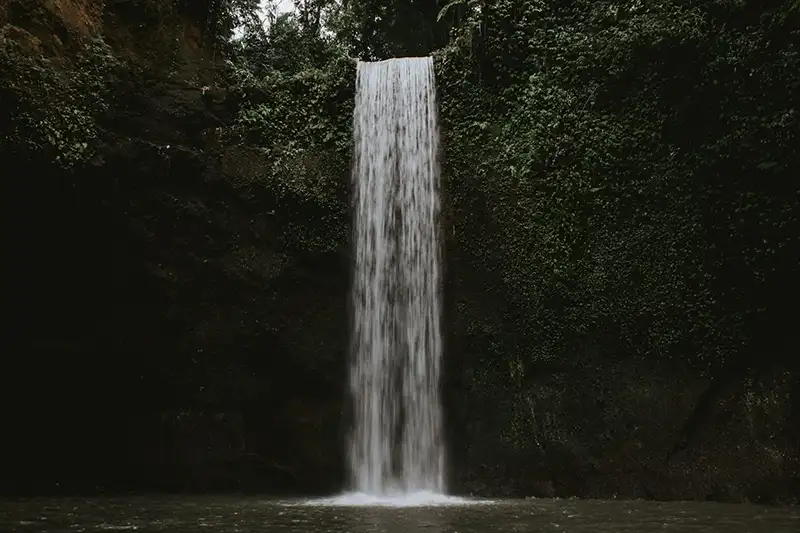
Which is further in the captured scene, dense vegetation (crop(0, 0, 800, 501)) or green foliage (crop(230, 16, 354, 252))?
green foliage (crop(230, 16, 354, 252))

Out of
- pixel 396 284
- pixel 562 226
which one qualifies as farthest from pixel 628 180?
pixel 396 284

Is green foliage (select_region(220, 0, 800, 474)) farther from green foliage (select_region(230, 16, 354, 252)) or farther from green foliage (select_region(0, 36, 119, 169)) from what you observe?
green foliage (select_region(0, 36, 119, 169))

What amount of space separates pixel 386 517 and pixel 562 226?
5.34m

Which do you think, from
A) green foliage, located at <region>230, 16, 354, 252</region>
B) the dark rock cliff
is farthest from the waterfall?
the dark rock cliff

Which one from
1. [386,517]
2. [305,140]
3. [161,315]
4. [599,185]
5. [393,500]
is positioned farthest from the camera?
[305,140]

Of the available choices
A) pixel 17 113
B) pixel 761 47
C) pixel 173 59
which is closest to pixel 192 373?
pixel 17 113

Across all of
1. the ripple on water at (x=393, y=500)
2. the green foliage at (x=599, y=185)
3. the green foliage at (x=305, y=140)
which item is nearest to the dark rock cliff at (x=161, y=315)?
the green foliage at (x=305, y=140)

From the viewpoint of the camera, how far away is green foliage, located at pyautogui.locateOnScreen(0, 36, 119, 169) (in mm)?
9047

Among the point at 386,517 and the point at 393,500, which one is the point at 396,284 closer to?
the point at 393,500

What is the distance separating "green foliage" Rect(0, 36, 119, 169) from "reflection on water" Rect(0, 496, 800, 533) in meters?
4.43

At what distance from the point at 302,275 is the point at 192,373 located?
84.8 inches

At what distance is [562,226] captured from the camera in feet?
33.0

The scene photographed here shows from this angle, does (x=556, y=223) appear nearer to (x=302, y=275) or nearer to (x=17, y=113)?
(x=302, y=275)

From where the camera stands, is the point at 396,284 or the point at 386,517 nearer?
the point at 386,517
